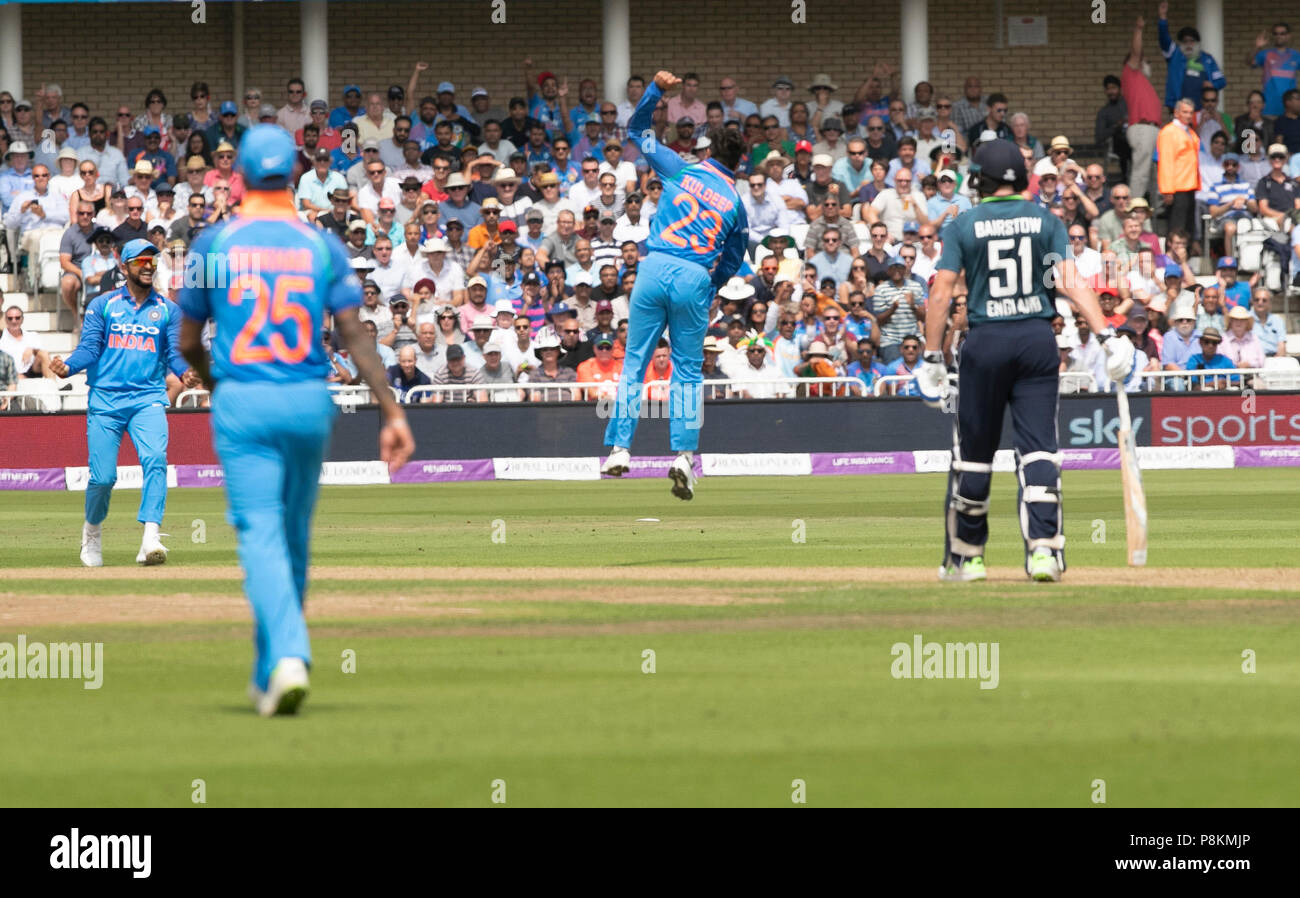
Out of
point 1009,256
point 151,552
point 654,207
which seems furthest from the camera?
point 654,207

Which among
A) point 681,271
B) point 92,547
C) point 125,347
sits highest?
point 681,271

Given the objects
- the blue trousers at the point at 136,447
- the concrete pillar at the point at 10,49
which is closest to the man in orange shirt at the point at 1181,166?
the concrete pillar at the point at 10,49

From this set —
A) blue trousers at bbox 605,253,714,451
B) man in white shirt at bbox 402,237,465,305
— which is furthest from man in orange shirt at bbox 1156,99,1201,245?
blue trousers at bbox 605,253,714,451

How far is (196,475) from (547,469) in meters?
4.39

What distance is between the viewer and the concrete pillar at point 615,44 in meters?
36.0

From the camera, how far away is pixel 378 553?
15695mm

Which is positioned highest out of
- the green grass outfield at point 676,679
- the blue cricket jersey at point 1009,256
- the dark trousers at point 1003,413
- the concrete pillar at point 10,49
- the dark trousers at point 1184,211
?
the concrete pillar at point 10,49

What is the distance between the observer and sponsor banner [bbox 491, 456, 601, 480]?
88.9ft

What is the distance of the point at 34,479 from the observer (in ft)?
86.7

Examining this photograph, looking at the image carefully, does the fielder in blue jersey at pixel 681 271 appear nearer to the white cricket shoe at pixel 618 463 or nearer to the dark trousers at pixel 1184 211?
the white cricket shoe at pixel 618 463

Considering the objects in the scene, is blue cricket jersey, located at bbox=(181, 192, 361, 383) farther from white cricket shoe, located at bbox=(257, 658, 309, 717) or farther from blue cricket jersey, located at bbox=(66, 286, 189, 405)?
blue cricket jersey, located at bbox=(66, 286, 189, 405)

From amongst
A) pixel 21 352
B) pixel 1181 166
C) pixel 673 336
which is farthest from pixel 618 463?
pixel 1181 166

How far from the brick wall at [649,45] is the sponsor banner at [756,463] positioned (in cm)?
1276

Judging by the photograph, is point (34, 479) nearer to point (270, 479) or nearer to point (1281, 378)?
point (1281, 378)
